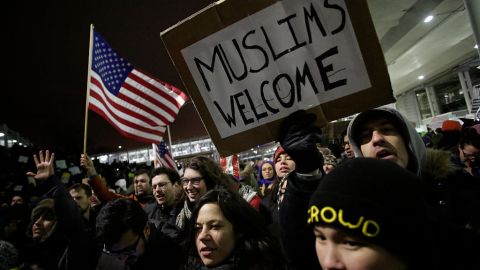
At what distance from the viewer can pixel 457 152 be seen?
12.2 feet

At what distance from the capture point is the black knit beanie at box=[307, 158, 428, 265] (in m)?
0.96

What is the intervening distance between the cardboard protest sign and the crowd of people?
0.14 m

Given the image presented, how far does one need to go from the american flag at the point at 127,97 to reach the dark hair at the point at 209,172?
1908 mm

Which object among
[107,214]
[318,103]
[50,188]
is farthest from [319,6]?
[50,188]

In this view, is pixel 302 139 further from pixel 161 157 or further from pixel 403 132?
pixel 161 157

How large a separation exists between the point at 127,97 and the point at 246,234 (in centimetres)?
345

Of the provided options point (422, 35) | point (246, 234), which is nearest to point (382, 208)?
point (246, 234)

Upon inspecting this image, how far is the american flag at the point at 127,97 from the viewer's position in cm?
436

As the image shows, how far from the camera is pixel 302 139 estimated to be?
1328mm

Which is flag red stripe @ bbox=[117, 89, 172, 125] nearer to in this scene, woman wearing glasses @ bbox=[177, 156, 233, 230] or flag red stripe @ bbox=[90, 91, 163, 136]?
flag red stripe @ bbox=[90, 91, 163, 136]

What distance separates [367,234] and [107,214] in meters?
1.92

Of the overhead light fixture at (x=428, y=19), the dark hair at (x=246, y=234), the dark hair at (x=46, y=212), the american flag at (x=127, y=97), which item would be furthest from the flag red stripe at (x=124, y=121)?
the overhead light fixture at (x=428, y=19)

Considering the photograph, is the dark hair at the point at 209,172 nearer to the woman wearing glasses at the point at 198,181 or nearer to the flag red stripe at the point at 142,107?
the woman wearing glasses at the point at 198,181

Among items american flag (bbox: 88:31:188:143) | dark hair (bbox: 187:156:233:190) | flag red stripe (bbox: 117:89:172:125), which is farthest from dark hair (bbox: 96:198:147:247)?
flag red stripe (bbox: 117:89:172:125)
